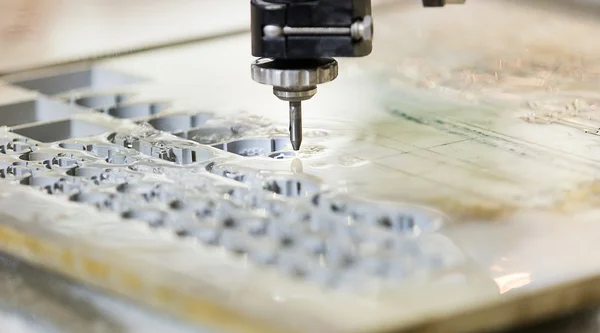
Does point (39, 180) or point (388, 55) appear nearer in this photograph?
point (39, 180)

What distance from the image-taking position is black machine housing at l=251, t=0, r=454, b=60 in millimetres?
1247

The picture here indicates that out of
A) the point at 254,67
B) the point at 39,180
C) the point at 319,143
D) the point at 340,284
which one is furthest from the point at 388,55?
the point at 340,284

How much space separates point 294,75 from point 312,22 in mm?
80

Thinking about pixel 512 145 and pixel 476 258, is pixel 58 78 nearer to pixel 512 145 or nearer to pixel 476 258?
pixel 512 145

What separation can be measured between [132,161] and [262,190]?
9.4 inches

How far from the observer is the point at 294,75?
1295 millimetres

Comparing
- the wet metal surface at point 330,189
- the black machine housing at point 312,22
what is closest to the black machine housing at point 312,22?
the black machine housing at point 312,22

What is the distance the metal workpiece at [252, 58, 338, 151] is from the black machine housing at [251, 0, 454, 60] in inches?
1.1

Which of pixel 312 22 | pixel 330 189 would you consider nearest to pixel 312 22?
pixel 312 22

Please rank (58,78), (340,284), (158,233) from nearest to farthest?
(340,284), (158,233), (58,78)

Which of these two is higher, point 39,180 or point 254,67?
point 254,67

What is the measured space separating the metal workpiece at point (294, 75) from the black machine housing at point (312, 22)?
0.03m

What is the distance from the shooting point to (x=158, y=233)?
3.81ft

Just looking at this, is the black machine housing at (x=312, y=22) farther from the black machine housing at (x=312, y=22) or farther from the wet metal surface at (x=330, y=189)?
the wet metal surface at (x=330, y=189)
